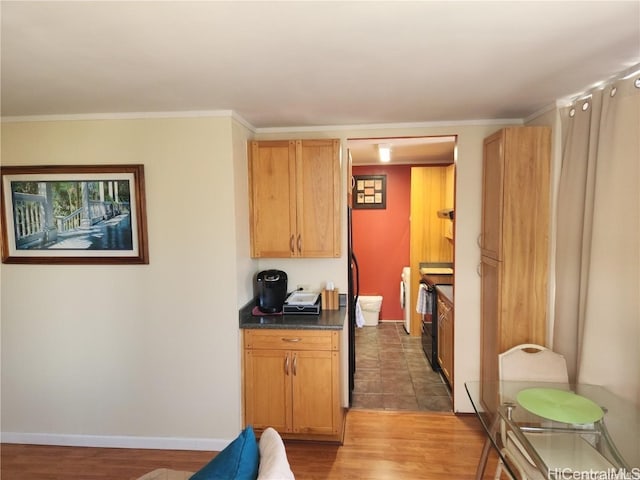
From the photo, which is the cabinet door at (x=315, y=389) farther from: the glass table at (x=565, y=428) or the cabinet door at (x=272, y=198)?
the glass table at (x=565, y=428)

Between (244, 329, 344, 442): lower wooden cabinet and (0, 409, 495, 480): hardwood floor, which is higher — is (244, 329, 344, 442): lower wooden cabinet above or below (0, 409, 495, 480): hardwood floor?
above

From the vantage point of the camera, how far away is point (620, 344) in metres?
1.87

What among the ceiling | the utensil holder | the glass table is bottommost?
the glass table

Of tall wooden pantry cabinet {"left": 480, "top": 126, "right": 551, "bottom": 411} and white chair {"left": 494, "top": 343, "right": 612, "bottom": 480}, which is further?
tall wooden pantry cabinet {"left": 480, "top": 126, "right": 551, "bottom": 411}

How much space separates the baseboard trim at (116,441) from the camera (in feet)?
9.03

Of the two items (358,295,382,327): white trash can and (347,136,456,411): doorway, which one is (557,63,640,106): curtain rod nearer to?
(347,136,456,411): doorway

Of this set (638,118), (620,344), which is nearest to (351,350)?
(620,344)

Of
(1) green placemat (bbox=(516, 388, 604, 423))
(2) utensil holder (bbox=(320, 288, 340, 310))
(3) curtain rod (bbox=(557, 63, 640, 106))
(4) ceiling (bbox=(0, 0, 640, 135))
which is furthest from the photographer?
(2) utensil holder (bbox=(320, 288, 340, 310))

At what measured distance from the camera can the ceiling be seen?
133 cm

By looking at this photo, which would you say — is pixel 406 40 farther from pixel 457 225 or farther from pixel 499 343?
pixel 499 343

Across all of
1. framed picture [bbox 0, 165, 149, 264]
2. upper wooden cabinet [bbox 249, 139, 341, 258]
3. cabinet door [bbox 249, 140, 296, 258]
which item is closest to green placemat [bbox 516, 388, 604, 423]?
Result: upper wooden cabinet [bbox 249, 139, 341, 258]

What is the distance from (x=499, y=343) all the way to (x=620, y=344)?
82 cm
